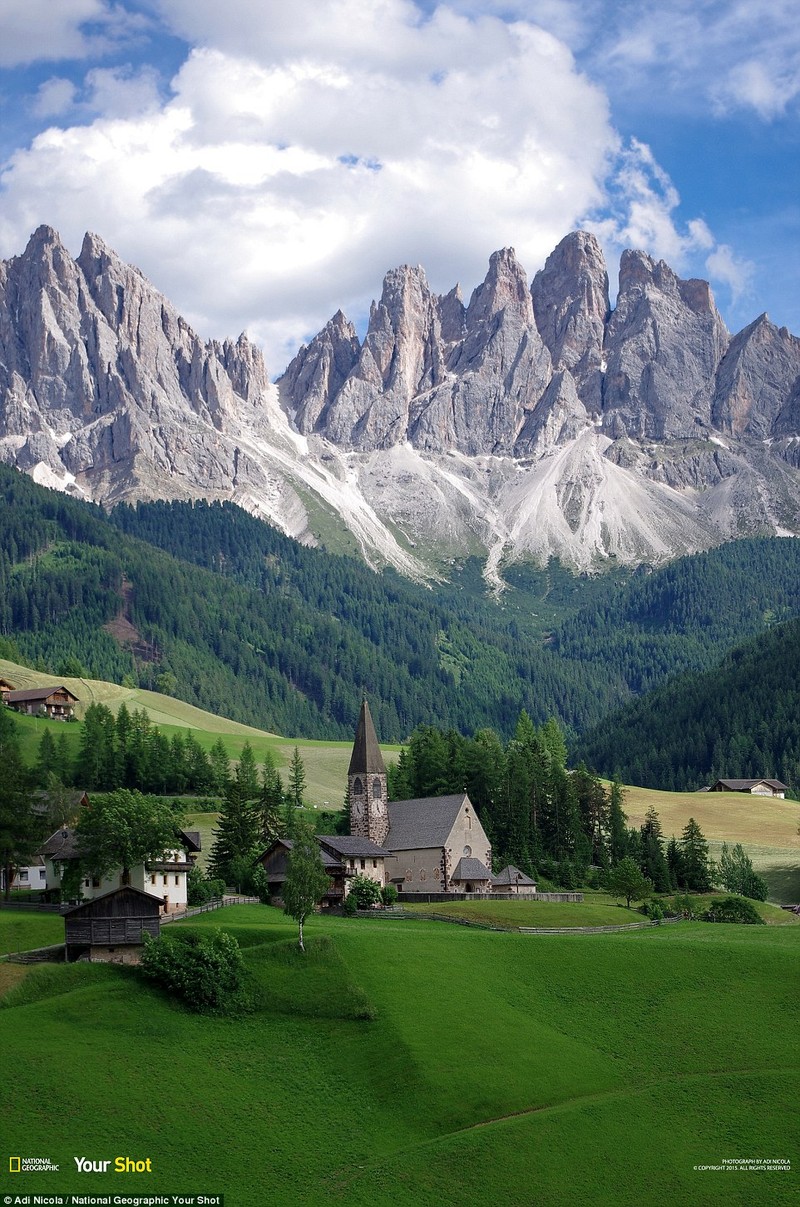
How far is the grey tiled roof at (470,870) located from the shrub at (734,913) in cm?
1782

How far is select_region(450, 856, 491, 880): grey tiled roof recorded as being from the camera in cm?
10956

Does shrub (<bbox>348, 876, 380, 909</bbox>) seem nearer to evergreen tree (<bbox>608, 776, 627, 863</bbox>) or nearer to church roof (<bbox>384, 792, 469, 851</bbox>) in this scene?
church roof (<bbox>384, 792, 469, 851</bbox>)

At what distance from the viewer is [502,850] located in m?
126

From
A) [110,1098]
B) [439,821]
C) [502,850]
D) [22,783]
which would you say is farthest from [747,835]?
[110,1098]

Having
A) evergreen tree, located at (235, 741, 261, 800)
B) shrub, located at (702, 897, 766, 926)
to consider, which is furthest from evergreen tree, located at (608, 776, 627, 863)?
evergreen tree, located at (235, 741, 261, 800)

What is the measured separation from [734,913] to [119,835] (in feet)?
157

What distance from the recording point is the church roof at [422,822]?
11206 centimetres

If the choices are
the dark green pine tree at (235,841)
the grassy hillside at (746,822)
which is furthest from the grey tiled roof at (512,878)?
the grassy hillside at (746,822)

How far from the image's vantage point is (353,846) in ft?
357

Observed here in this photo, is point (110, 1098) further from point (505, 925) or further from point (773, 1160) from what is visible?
point (505, 925)

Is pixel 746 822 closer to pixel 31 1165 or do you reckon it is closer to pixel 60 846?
pixel 60 846

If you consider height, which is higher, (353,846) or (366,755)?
(366,755)

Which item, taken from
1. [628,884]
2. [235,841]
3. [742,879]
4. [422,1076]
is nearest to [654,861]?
[742,879]

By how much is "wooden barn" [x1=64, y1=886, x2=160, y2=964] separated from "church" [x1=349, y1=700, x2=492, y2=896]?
3605 centimetres
